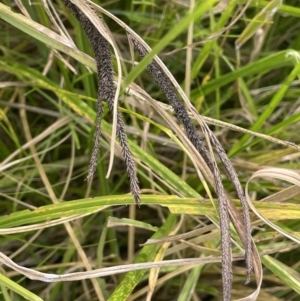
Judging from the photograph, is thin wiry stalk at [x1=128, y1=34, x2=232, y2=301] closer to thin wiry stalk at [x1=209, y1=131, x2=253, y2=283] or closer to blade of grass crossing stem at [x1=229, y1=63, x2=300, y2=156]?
thin wiry stalk at [x1=209, y1=131, x2=253, y2=283]

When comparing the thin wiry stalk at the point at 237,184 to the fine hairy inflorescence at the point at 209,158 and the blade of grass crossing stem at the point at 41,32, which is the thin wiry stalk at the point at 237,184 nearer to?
the fine hairy inflorescence at the point at 209,158

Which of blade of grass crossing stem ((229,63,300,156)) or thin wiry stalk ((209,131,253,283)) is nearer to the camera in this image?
thin wiry stalk ((209,131,253,283))

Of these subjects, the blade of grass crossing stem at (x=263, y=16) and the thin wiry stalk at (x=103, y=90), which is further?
the blade of grass crossing stem at (x=263, y=16)

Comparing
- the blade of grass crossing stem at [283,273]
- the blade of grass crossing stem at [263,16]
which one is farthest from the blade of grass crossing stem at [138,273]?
the blade of grass crossing stem at [263,16]

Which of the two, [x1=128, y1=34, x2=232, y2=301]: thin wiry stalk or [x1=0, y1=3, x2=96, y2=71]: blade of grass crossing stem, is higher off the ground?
[x1=0, y1=3, x2=96, y2=71]: blade of grass crossing stem

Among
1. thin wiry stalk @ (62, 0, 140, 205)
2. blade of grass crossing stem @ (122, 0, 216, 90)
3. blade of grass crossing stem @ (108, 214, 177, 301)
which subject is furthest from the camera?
blade of grass crossing stem @ (108, 214, 177, 301)

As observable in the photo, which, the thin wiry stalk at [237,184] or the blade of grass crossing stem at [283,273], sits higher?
the thin wiry stalk at [237,184]

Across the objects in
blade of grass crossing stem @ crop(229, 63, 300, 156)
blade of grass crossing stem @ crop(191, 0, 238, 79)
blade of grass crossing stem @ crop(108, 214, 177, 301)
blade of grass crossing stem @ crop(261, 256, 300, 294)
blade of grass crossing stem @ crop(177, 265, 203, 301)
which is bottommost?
blade of grass crossing stem @ crop(177, 265, 203, 301)

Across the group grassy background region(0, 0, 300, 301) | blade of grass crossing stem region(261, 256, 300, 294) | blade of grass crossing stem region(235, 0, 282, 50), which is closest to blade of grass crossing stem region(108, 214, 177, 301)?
grassy background region(0, 0, 300, 301)
